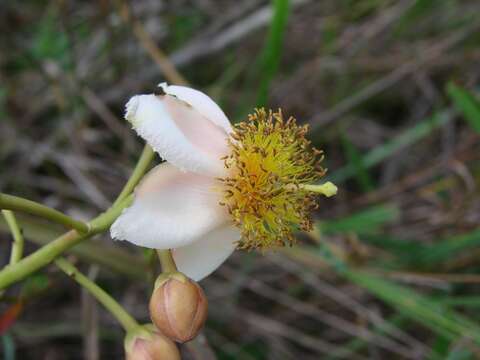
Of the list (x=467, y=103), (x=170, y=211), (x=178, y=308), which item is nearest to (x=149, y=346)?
(x=178, y=308)

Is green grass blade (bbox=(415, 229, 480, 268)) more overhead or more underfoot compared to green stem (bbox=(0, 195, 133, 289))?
more overhead

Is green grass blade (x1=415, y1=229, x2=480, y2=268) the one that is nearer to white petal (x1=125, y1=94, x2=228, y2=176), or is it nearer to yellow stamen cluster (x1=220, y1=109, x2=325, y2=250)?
yellow stamen cluster (x1=220, y1=109, x2=325, y2=250)

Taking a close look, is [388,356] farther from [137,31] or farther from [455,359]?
[137,31]

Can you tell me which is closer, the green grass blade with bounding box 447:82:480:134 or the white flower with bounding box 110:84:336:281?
the white flower with bounding box 110:84:336:281

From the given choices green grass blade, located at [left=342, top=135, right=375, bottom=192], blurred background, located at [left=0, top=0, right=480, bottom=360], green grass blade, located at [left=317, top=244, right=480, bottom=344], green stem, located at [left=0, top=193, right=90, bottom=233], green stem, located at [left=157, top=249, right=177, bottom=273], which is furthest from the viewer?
green grass blade, located at [left=342, top=135, right=375, bottom=192]

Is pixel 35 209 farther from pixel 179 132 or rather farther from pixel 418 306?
pixel 418 306

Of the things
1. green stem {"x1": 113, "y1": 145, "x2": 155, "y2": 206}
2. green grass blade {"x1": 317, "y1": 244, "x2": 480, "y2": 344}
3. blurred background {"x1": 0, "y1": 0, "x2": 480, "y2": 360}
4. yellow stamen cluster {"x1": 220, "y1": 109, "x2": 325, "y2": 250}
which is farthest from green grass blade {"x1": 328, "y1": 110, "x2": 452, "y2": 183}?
green stem {"x1": 113, "y1": 145, "x2": 155, "y2": 206}

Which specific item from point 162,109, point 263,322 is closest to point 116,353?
point 263,322
